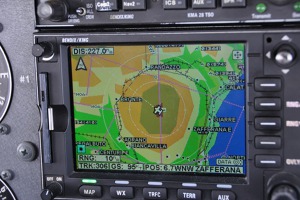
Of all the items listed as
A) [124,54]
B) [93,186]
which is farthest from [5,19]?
Result: [93,186]

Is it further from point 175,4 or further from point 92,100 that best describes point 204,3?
point 92,100

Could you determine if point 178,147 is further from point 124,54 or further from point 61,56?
point 61,56

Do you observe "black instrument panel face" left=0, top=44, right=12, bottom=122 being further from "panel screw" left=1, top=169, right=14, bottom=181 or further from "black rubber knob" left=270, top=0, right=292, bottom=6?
"black rubber knob" left=270, top=0, right=292, bottom=6

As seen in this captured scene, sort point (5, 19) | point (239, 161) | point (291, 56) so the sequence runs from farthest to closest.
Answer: point (5, 19), point (239, 161), point (291, 56)

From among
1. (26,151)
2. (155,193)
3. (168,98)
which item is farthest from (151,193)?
(26,151)

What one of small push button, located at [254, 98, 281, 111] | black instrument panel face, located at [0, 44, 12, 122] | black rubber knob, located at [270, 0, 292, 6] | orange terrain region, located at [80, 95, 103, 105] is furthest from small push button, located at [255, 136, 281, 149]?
black instrument panel face, located at [0, 44, 12, 122]

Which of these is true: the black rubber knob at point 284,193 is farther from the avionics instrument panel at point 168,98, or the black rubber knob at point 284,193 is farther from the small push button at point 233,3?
the small push button at point 233,3
